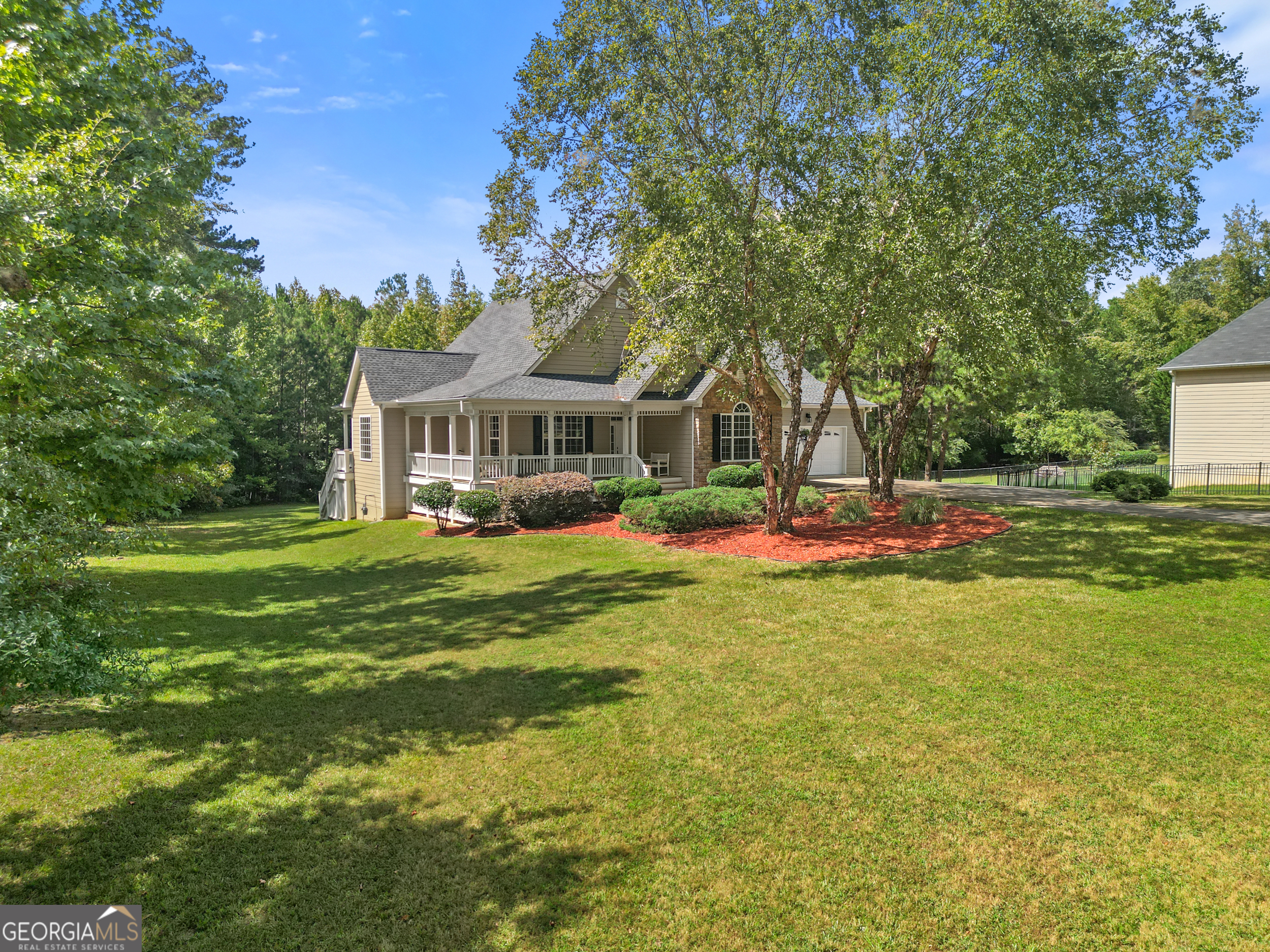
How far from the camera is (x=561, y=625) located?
30.9ft

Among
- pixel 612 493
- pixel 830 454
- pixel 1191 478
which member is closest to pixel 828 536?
pixel 612 493

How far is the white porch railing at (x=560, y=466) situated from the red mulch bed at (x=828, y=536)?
2.51m

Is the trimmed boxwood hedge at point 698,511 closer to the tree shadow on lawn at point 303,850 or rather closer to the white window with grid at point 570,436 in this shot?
the white window with grid at point 570,436

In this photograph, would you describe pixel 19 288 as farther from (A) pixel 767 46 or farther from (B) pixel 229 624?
(A) pixel 767 46

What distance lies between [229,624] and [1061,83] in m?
16.9

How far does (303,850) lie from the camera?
4328 mm

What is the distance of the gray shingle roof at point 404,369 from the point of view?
881 inches

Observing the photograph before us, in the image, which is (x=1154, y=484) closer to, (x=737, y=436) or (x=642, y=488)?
(x=737, y=436)

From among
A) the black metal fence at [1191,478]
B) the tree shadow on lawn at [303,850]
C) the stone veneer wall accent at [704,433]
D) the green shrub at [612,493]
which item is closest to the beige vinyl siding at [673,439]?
the stone veneer wall accent at [704,433]

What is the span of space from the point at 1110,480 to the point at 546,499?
15.0m

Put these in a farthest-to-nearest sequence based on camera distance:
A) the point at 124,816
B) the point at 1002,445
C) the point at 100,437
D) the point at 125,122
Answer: the point at 1002,445 → the point at 125,122 → the point at 100,437 → the point at 124,816

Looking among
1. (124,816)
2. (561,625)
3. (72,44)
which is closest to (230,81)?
(72,44)

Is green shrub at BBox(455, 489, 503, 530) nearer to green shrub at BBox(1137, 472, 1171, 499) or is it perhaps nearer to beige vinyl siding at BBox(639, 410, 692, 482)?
beige vinyl siding at BBox(639, 410, 692, 482)

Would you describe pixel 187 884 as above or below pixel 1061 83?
below
